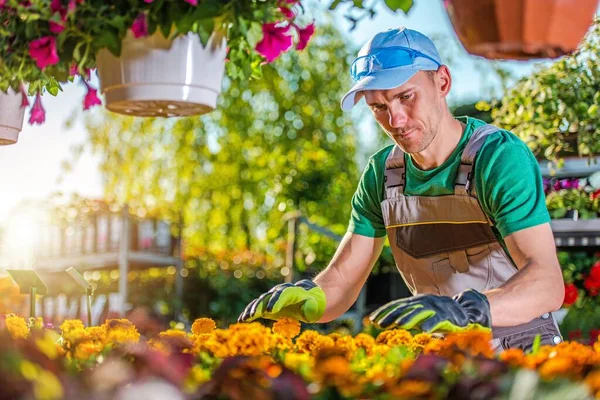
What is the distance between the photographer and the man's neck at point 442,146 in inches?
87.5

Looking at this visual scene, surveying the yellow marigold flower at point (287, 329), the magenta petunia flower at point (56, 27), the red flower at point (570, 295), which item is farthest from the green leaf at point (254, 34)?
the red flower at point (570, 295)

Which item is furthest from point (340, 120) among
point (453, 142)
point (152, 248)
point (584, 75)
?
point (453, 142)

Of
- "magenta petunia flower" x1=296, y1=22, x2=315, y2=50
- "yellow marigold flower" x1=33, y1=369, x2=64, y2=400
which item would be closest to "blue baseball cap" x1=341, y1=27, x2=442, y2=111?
"magenta petunia flower" x1=296, y1=22, x2=315, y2=50

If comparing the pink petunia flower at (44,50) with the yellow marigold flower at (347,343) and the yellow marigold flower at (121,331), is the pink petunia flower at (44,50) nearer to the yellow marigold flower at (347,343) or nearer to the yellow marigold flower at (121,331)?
the yellow marigold flower at (121,331)

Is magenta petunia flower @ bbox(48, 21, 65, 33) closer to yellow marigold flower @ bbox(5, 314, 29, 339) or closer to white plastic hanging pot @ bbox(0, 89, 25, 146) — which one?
white plastic hanging pot @ bbox(0, 89, 25, 146)

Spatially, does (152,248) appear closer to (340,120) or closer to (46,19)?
(340,120)

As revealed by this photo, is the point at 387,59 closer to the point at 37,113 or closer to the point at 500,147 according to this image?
the point at 500,147

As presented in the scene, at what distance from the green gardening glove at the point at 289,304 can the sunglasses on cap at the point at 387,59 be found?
53 centimetres

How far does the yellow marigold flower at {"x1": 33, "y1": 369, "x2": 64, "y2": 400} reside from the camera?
0.83m

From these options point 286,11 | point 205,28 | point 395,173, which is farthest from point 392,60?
point 205,28

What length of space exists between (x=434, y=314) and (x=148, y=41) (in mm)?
592

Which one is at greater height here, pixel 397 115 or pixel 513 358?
pixel 397 115

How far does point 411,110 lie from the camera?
211 cm

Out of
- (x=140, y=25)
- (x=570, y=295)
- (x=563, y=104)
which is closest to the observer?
(x=140, y=25)
